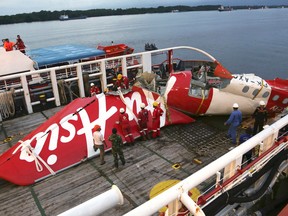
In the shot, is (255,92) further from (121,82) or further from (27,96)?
(27,96)

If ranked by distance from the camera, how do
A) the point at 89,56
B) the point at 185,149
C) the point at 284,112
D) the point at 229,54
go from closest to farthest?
the point at 185,149
the point at 284,112
the point at 89,56
the point at 229,54

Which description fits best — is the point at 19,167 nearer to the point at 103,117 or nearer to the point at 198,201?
the point at 103,117

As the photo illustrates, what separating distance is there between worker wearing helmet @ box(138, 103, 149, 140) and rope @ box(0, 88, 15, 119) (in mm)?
6035

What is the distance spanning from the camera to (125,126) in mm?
9156

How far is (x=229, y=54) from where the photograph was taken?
48750mm

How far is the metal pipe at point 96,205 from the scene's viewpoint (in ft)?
10.8

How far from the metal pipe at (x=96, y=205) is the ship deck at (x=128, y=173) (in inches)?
126

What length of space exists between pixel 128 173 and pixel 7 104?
7.05m

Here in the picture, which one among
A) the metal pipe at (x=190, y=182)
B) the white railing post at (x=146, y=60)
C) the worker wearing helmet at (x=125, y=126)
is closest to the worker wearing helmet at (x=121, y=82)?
the white railing post at (x=146, y=60)

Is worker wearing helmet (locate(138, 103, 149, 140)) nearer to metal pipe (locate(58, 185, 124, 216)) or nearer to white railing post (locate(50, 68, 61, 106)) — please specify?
white railing post (locate(50, 68, 61, 106))

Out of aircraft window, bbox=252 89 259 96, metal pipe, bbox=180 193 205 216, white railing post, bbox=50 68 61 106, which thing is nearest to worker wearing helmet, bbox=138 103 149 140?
aircraft window, bbox=252 89 259 96

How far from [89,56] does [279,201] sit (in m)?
14.0

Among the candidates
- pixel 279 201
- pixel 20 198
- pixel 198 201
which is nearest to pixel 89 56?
pixel 20 198

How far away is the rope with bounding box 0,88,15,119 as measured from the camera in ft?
39.3
